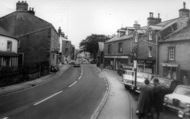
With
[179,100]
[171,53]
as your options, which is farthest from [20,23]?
[179,100]

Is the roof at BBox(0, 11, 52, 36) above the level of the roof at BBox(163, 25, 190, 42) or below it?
above

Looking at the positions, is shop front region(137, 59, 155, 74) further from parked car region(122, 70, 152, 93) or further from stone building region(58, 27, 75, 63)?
stone building region(58, 27, 75, 63)

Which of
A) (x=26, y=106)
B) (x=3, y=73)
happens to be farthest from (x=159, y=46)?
(x=26, y=106)

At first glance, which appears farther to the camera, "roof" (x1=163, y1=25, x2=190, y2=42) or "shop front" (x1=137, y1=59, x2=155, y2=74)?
"shop front" (x1=137, y1=59, x2=155, y2=74)

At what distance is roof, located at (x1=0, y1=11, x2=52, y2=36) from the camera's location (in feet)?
133

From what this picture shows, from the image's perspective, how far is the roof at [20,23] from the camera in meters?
40.6

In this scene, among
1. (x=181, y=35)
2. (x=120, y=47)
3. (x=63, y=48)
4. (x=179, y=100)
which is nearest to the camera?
(x=179, y=100)

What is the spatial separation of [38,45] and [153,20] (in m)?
22.0

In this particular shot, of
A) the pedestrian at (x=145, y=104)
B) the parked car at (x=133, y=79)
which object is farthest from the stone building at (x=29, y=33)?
the pedestrian at (x=145, y=104)

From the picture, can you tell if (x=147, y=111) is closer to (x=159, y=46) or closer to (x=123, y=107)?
(x=123, y=107)

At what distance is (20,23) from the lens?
40906 mm

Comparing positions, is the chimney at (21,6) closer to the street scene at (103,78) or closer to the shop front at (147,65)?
the street scene at (103,78)

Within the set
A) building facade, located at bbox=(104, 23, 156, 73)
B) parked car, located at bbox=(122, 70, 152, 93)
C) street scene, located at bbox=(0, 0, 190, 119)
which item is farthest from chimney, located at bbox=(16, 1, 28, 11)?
parked car, located at bbox=(122, 70, 152, 93)

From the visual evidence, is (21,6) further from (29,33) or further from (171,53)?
(171,53)
